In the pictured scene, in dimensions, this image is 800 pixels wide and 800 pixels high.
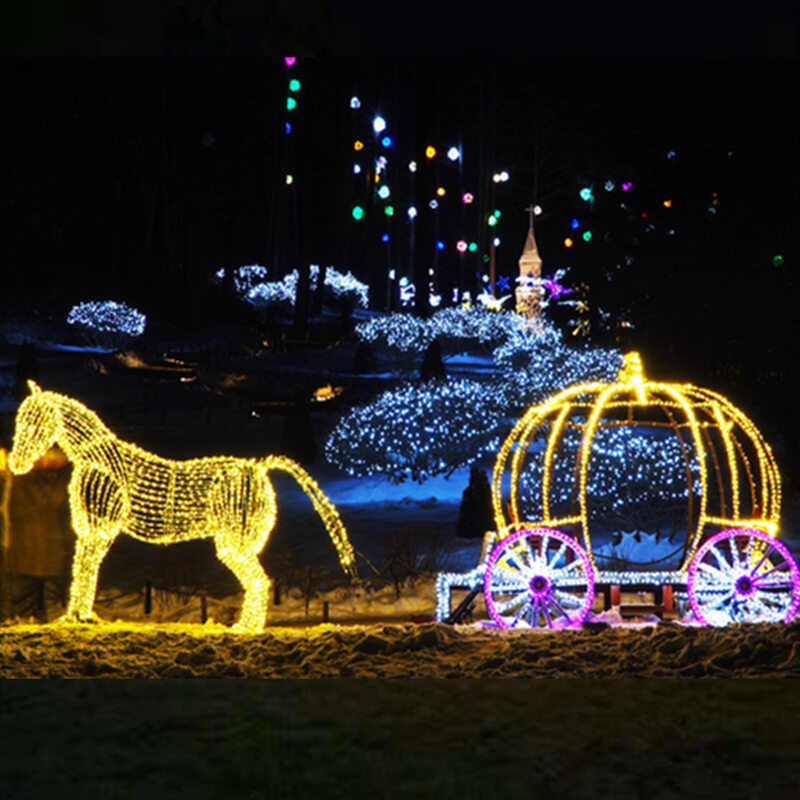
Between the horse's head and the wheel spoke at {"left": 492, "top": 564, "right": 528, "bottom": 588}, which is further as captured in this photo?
the horse's head

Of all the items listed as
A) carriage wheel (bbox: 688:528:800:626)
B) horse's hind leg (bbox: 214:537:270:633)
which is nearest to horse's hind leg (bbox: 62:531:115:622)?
horse's hind leg (bbox: 214:537:270:633)

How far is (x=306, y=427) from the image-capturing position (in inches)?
742

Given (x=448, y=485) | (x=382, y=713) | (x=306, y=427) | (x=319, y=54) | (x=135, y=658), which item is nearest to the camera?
(x=382, y=713)

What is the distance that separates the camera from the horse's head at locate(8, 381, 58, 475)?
9758mm

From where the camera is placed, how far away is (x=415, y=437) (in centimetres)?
1741

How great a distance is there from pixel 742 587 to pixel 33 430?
6.20 meters

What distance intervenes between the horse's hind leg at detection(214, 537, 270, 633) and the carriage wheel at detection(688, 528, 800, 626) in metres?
3.56

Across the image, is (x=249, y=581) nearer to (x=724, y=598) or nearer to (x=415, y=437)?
(x=724, y=598)

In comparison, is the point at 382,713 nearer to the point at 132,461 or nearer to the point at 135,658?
the point at 135,658

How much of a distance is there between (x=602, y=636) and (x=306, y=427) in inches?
448

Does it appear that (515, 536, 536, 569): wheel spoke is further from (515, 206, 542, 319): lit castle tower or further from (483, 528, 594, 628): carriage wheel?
(515, 206, 542, 319): lit castle tower

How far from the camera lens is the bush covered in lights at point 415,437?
682 inches

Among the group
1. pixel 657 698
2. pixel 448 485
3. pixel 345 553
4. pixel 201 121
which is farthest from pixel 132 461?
pixel 201 121

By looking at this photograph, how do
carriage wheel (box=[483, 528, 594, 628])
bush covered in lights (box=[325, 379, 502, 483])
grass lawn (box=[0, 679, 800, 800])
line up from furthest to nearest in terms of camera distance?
bush covered in lights (box=[325, 379, 502, 483])
carriage wheel (box=[483, 528, 594, 628])
grass lawn (box=[0, 679, 800, 800])
